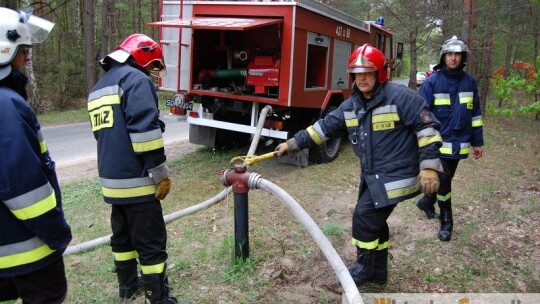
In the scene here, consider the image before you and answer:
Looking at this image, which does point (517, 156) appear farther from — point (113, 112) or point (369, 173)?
point (113, 112)

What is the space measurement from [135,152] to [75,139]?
9.00 metres

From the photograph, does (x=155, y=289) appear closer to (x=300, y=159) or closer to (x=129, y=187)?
(x=129, y=187)

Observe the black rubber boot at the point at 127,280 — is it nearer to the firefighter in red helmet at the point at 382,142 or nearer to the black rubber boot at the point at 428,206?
the firefighter in red helmet at the point at 382,142

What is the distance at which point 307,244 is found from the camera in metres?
4.20

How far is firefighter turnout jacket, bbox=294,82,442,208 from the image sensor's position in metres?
3.07

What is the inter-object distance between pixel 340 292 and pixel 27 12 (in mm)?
2745

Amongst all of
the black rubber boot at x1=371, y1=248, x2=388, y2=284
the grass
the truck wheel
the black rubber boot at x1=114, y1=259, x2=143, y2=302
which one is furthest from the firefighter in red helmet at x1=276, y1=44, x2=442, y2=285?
the truck wheel

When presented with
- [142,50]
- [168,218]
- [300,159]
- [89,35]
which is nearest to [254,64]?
[300,159]

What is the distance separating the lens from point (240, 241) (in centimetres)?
362

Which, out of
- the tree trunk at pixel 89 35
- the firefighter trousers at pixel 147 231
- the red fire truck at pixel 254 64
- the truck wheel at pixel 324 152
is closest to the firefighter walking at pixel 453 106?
the red fire truck at pixel 254 64

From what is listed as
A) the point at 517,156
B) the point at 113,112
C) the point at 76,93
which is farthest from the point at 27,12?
the point at 76,93

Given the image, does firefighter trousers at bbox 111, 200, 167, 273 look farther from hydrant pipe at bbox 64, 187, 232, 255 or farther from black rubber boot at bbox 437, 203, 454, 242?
black rubber boot at bbox 437, 203, 454, 242

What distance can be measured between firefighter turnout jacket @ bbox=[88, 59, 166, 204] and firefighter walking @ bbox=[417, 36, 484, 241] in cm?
282

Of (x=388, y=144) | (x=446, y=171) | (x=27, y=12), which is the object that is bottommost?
(x=446, y=171)
